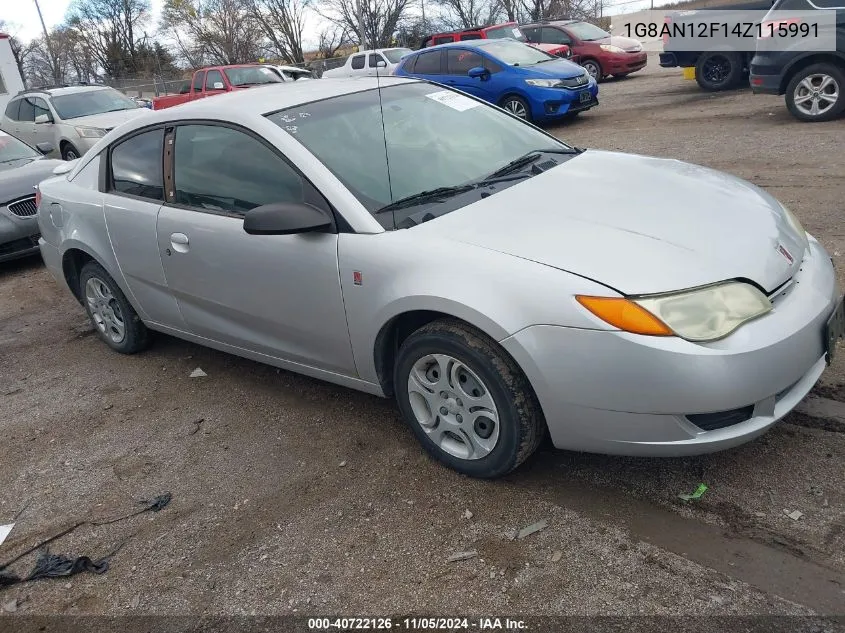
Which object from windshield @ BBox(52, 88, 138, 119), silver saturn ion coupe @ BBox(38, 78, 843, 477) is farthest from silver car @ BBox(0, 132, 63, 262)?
windshield @ BBox(52, 88, 138, 119)

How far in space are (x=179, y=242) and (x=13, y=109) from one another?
13.3 meters

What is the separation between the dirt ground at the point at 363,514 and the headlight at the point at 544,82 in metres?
8.95

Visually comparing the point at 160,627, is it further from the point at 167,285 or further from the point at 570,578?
the point at 167,285

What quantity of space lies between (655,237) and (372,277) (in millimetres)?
1144

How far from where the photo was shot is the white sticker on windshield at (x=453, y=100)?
404 centimetres

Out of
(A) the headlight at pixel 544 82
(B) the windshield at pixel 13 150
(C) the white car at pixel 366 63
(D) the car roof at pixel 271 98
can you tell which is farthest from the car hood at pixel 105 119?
(D) the car roof at pixel 271 98

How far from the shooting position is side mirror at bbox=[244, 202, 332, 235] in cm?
309

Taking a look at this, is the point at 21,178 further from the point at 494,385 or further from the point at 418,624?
the point at 418,624

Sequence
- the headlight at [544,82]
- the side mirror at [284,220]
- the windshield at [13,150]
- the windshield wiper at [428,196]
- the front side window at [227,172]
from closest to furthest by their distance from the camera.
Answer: the side mirror at [284,220]
the windshield wiper at [428,196]
the front side window at [227,172]
the windshield at [13,150]
the headlight at [544,82]

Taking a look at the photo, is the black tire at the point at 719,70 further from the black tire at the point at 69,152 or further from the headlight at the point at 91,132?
the black tire at the point at 69,152

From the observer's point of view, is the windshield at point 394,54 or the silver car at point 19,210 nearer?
the silver car at point 19,210

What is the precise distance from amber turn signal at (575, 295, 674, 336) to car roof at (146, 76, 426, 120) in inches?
78.1

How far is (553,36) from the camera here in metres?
18.5

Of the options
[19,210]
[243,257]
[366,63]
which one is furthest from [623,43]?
[243,257]
